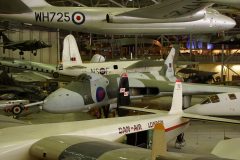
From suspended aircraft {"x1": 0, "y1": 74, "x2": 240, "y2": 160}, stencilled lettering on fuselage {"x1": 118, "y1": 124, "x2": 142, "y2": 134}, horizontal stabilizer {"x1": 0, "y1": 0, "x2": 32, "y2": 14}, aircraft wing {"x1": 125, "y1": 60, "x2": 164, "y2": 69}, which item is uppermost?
horizontal stabilizer {"x1": 0, "y1": 0, "x2": 32, "y2": 14}

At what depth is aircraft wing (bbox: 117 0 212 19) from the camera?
7449mm

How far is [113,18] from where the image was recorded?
852 centimetres

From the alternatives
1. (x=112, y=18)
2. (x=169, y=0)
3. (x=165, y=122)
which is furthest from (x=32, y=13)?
(x=165, y=122)

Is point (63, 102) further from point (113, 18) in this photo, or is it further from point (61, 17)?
point (113, 18)

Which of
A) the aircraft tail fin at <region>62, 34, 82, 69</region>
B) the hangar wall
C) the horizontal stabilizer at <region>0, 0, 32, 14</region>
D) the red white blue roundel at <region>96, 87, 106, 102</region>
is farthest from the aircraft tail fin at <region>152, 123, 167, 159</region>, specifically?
the hangar wall

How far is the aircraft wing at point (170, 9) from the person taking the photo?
24.4 ft

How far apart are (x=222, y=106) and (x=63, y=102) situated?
15.7 feet

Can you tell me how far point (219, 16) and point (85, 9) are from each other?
359 cm

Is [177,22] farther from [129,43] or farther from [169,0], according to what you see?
[129,43]

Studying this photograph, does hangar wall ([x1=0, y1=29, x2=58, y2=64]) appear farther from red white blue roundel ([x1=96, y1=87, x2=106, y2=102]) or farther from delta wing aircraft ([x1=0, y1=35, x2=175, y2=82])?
red white blue roundel ([x1=96, y1=87, x2=106, y2=102])

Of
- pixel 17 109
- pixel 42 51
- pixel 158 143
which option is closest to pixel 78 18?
pixel 17 109

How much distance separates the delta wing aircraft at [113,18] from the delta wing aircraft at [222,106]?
2.41m

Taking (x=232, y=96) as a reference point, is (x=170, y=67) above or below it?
above

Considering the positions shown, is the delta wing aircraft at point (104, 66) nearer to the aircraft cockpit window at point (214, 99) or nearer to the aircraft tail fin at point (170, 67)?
the aircraft tail fin at point (170, 67)
